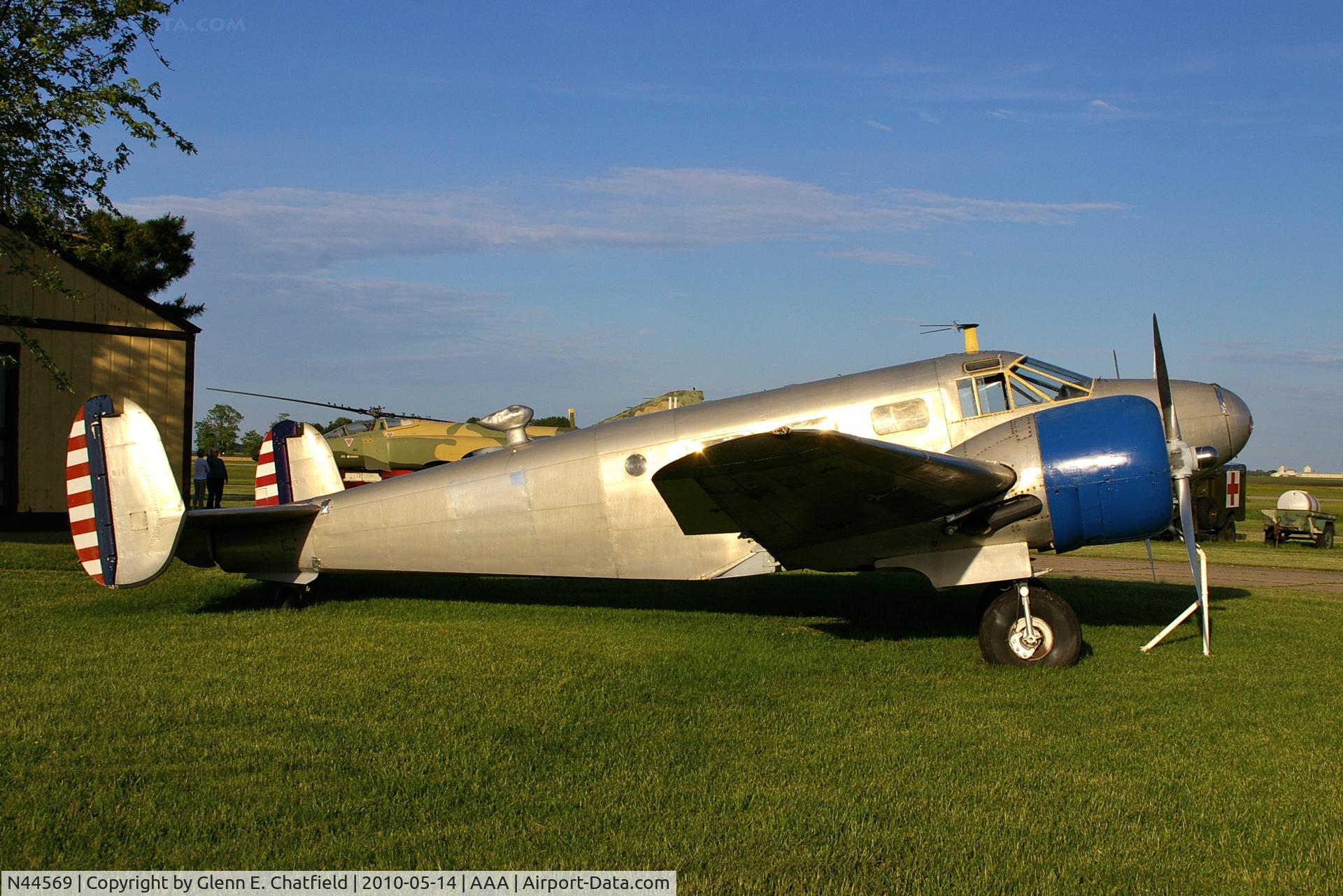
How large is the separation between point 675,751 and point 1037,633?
374 cm

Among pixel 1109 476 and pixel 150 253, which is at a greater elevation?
pixel 150 253

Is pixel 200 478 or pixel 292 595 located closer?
pixel 292 595

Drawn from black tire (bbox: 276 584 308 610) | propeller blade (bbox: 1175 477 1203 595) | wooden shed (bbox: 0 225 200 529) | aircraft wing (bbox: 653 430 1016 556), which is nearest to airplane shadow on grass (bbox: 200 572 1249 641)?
black tire (bbox: 276 584 308 610)

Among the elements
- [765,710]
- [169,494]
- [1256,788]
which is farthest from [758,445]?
[169,494]

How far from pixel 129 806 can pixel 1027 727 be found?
4.92 metres

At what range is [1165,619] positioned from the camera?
34.1ft

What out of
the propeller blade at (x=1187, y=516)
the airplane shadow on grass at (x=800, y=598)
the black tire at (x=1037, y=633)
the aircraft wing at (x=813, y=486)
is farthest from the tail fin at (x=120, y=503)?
the propeller blade at (x=1187, y=516)

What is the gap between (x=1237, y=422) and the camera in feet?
28.8

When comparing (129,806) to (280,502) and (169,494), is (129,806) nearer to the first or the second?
(169,494)

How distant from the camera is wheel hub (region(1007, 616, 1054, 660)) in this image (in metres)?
7.77

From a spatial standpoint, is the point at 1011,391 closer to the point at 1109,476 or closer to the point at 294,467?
the point at 1109,476

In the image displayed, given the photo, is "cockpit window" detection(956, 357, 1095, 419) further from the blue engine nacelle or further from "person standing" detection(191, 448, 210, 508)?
"person standing" detection(191, 448, 210, 508)

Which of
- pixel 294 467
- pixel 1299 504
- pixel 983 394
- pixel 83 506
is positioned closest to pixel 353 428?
pixel 294 467

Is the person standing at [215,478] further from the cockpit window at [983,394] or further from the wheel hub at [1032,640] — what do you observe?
the wheel hub at [1032,640]
